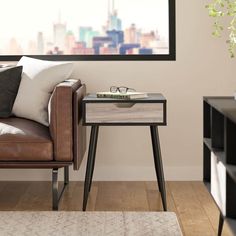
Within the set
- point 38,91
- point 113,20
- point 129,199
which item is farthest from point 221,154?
point 113,20

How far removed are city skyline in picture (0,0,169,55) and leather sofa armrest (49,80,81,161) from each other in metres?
1.03

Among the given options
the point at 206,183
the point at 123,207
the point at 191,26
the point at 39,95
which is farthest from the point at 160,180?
the point at 191,26

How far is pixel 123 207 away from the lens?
3.96m

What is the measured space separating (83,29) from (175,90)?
2.73ft

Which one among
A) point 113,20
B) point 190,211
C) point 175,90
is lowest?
point 190,211

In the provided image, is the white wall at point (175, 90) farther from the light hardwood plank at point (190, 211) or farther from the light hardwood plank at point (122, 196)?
the light hardwood plank at point (190, 211)

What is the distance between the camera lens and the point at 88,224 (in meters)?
3.51

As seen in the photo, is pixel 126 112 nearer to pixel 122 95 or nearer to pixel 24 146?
pixel 122 95

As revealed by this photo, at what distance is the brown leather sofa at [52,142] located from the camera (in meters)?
3.75

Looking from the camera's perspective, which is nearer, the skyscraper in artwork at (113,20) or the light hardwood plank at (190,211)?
the light hardwood plank at (190,211)

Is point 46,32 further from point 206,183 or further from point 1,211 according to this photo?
point 206,183

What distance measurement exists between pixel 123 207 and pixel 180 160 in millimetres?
907

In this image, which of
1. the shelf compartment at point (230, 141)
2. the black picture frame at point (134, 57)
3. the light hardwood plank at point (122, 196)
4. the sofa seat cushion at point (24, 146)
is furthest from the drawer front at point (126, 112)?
the shelf compartment at point (230, 141)

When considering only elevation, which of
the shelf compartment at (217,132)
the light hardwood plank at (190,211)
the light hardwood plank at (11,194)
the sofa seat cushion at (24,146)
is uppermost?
the shelf compartment at (217,132)
